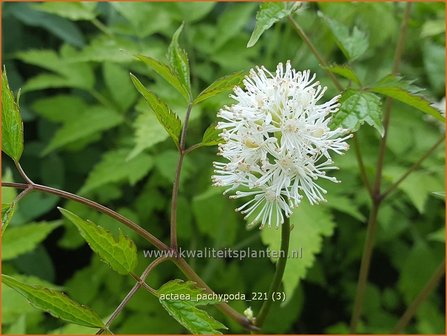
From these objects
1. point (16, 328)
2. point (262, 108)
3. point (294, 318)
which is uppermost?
point (262, 108)

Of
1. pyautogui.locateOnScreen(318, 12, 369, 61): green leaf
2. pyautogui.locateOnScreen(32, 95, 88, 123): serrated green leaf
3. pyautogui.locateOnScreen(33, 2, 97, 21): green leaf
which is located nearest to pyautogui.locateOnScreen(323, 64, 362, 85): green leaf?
pyautogui.locateOnScreen(318, 12, 369, 61): green leaf

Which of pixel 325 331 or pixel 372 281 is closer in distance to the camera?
pixel 325 331

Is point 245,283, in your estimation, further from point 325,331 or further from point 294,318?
point 325,331

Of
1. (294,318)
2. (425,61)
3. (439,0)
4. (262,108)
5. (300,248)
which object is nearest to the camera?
(262,108)

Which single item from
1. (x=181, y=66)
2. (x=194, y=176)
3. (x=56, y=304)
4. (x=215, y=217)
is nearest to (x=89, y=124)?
(x=194, y=176)

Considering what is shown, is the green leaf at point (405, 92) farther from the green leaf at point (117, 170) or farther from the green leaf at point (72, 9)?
the green leaf at point (72, 9)

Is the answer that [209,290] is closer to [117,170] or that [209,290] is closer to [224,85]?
[224,85]

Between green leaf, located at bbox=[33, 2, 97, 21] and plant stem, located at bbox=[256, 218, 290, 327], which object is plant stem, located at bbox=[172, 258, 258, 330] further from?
green leaf, located at bbox=[33, 2, 97, 21]

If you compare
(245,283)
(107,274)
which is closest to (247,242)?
(245,283)
